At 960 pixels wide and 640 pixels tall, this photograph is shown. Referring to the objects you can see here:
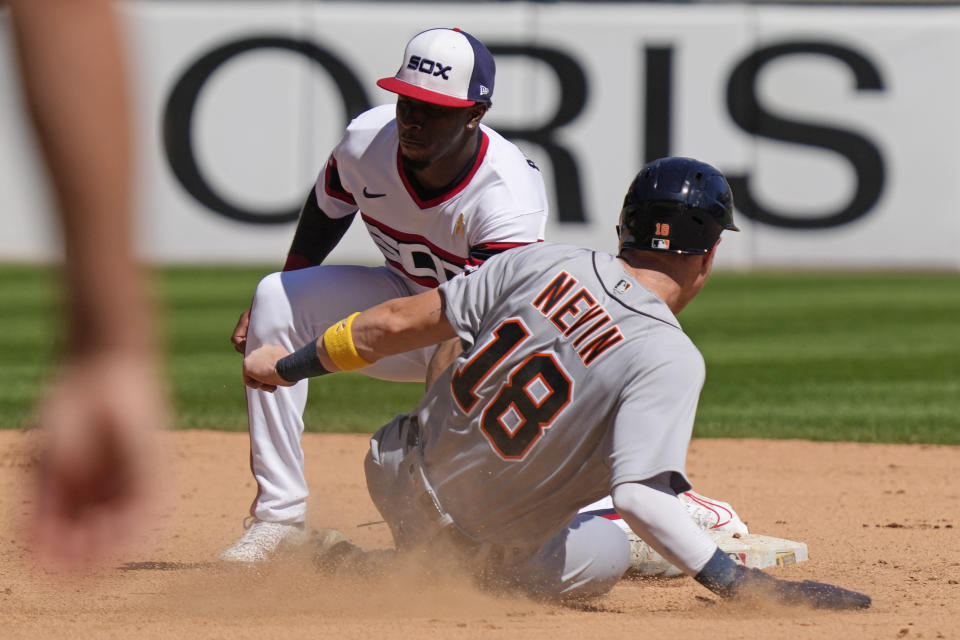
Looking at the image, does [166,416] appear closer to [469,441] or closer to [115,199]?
[115,199]

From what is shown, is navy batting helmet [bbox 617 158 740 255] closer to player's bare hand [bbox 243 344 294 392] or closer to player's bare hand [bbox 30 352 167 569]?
player's bare hand [bbox 243 344 294 392]

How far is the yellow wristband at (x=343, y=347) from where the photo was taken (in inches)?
139

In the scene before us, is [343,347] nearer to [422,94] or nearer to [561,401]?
[561,401]

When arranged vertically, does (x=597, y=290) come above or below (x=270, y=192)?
above

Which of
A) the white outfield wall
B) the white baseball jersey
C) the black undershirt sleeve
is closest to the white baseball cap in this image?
the white baseball jersey

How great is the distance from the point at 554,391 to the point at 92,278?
234cm

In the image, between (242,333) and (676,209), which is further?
(242,333)

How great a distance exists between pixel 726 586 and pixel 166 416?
2.27m

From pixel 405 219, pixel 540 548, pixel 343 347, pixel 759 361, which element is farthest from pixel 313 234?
pixel 759 361

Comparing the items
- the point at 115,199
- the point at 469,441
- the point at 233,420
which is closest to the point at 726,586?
the point at 469,441

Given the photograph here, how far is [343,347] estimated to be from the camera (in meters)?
3.54

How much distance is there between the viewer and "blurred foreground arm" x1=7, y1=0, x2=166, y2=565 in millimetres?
993

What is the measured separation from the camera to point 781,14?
52.0 ft

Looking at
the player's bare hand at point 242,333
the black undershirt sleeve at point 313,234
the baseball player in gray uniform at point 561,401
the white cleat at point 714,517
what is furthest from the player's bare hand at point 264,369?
the white cleat at point 714,517
